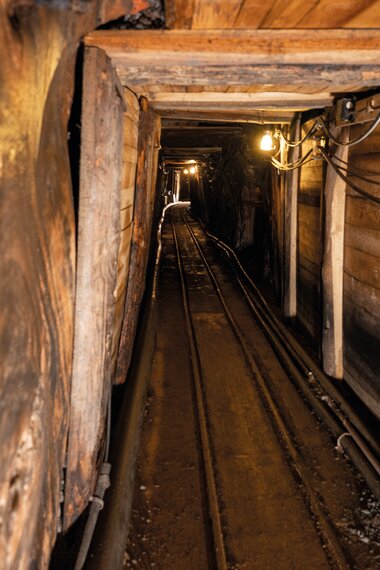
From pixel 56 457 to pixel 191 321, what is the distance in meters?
5.90

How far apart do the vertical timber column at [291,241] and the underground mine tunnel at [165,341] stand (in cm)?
51

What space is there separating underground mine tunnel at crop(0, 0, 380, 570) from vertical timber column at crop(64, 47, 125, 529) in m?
0.01

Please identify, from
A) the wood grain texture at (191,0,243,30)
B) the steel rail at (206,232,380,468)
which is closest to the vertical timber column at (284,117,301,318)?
the steel rail at (206,232,380,468)

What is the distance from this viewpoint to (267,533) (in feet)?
11.2

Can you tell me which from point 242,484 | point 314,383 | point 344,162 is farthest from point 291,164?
point 242,484

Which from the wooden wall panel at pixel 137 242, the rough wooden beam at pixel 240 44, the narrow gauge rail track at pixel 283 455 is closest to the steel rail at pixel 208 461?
the narrow gauge rail track at pixel 283 455

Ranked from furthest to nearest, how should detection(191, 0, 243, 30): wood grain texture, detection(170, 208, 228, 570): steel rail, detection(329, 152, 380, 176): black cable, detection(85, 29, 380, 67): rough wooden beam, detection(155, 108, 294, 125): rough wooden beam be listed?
detection(155, 108, 294, 125): rough wooden beam, detection(329, 152, 380, 176): black cable, detection(170, 208, 228, 570): steel rail, detection(85, 29, 380, 67): rough wooden beam, detection(191, 0, 243, 30): wood grain texture

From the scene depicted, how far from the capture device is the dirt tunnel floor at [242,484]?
10.6 ft

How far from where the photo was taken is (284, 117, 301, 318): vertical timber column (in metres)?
7.79

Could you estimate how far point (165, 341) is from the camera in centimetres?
735

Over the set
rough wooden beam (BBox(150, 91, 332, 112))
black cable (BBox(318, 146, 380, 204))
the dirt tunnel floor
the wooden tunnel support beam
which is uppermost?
rough wooden beam (BBox(150, 91, 332, 112))

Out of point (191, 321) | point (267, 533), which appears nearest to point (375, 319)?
point (267, 533)

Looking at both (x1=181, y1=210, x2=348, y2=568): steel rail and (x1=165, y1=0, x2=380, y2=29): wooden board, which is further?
(x1=181, y1=210, x2=348, y2=568): steel rail

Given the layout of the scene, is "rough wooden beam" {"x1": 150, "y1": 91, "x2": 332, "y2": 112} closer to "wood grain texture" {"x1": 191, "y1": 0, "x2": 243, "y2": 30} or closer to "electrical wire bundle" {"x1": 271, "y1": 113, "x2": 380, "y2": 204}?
"electrical wire bundle" {"x1": 271, "y1": 113, "x2": 380, "y2": 204}
